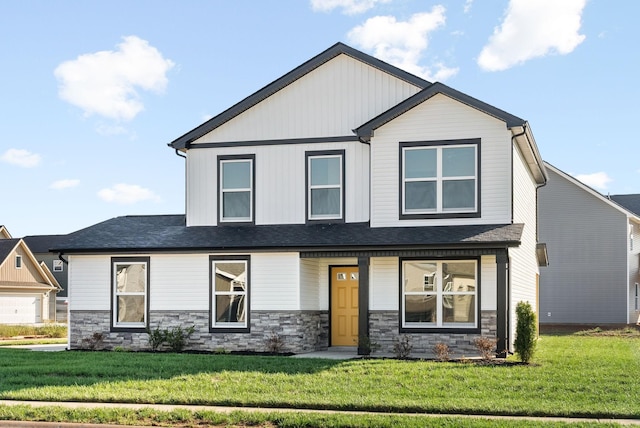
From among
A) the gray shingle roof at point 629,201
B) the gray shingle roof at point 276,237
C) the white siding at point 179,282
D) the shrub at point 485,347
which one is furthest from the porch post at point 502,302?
the gray shingle roof at point 629,201

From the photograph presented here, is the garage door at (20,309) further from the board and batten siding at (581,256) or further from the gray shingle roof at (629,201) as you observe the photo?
the gray shingle roof at (629,201)

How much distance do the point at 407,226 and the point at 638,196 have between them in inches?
1209

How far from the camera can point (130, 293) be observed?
22375 millimetres

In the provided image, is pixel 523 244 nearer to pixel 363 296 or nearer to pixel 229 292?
pixel 363 296

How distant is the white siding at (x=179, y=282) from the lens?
2189cm

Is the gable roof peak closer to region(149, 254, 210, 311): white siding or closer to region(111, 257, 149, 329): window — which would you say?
region(149, 254, 210, 311): white siding

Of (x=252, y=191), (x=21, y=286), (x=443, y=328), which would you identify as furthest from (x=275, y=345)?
(x=21, y=286)

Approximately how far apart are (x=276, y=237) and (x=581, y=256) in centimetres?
2115

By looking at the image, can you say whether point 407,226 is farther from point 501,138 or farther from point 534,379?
point 534,379

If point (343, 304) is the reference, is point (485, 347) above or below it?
below

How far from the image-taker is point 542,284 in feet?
125

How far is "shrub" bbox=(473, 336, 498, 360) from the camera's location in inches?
723

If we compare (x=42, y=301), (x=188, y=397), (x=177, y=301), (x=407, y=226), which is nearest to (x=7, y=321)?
(x=42, y=301)

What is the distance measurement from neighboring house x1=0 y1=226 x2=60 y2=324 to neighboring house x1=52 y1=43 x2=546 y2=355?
2983 cm
